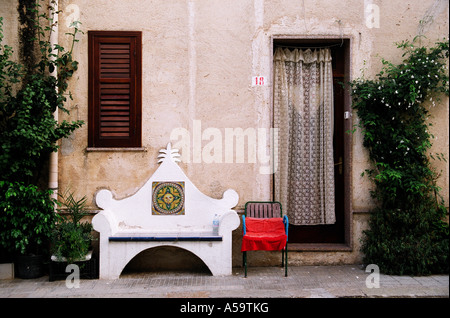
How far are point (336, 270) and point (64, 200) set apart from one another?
4.23 m

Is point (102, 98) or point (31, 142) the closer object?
point (31, 142)

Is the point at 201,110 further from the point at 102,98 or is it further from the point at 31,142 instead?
the point at 31,142

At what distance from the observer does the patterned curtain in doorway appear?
682cm

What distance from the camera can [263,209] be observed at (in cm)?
646

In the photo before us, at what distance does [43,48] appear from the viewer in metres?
6.29

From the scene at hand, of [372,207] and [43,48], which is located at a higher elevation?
[43,48]

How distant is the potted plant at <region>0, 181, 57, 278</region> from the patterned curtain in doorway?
3.45 metres

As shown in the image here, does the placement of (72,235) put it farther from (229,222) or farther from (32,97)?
(229,222)

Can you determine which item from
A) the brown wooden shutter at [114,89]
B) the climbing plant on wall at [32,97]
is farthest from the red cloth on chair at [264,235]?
the climbing plant on wall at [32,97]

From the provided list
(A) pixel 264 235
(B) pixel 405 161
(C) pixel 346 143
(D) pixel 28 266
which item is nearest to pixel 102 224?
(D) pixel 28 266

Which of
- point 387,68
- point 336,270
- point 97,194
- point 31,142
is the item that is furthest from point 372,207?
point 31,142

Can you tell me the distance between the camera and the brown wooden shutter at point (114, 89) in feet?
21.4

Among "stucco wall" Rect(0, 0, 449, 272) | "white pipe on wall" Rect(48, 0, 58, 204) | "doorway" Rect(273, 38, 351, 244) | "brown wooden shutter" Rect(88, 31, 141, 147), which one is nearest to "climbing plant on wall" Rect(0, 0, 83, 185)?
"white pipe on wall" Rect(48, 0, 58, 204)

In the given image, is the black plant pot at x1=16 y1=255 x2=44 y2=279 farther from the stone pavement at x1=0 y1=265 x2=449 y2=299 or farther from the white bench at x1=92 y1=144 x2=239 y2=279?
the white bench at x1=92 y1=144 x2=239 y2=279
